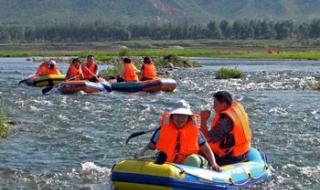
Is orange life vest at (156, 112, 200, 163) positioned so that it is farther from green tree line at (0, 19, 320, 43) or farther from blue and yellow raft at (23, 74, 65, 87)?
green tree line at (0, 19, 320, 43)

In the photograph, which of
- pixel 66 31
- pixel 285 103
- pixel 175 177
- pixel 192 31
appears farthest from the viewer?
pixel 66 31

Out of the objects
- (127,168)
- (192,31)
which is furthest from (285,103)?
(192,31)

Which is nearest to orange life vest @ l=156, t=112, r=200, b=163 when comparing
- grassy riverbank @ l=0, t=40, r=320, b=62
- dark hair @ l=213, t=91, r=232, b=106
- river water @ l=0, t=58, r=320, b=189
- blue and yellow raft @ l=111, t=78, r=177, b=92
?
dark hair @ l=213, t=91, r=232, b=106

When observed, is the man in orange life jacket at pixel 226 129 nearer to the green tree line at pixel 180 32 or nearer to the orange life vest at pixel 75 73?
the orange life vest at pixel 75 73

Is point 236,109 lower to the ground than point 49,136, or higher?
higher

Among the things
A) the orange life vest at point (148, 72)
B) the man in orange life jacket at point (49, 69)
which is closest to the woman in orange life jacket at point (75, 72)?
the orange life vest at point (148, 72)

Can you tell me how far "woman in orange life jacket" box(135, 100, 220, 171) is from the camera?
12633mm

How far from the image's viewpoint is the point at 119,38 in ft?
622

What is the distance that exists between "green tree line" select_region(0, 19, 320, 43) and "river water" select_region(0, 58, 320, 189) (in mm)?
133683

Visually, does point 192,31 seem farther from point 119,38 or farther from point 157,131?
point 157,131

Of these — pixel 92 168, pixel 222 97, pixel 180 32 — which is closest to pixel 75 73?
pixel 92 168

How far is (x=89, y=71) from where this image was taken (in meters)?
32.1

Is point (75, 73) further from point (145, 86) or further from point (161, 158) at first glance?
point (161, 158)

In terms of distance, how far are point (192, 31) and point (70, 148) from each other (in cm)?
16673
